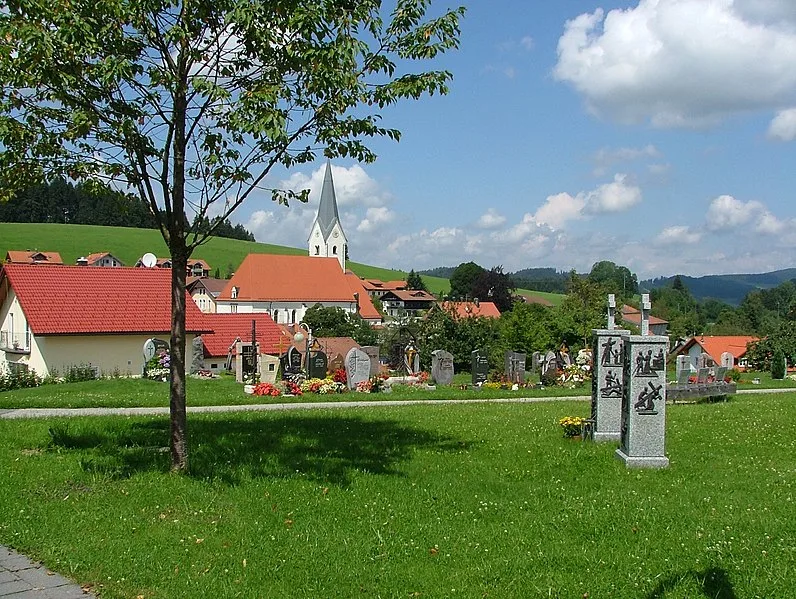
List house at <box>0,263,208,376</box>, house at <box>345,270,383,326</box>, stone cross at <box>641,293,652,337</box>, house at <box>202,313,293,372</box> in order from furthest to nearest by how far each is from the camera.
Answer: house at <box>345,270,383,326</box> → house at <box>202,313,293,372</box> → house at <box>0,263,208,376</box> → stone cross at <box>641,293,652,337</box>

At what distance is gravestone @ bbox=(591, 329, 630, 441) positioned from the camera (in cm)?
1101

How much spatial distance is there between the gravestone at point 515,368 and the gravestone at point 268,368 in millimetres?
7634

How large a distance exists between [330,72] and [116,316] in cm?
2851

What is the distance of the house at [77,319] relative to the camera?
105ft

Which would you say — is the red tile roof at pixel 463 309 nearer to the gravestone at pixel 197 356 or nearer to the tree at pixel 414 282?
the gravestone at pixel 197 356

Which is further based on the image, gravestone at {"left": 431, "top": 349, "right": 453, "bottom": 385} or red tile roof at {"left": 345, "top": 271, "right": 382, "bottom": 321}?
red tile roof at {"left": 345, "top": 271, "right": 382, "bottom": 321}

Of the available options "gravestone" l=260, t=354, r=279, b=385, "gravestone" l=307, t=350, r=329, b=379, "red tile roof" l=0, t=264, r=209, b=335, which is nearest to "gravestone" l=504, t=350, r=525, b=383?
"gravestone" l=307, t=350, r=329, b=379

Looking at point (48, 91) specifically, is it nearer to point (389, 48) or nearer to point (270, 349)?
point (389, 48)

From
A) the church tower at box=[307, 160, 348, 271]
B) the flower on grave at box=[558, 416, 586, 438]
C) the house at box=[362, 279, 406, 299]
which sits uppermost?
the church tower at box=[307, 160, 348, 271]

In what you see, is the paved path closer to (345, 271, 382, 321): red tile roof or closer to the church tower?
(345, 271, 382, 321): red tile roof

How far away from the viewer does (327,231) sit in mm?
106312

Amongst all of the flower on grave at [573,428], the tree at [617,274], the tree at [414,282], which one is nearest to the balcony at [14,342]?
the flower on grave at [573,428]

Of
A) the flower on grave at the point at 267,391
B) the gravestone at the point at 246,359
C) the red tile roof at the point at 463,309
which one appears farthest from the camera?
the red tile roof at the point at 463,309

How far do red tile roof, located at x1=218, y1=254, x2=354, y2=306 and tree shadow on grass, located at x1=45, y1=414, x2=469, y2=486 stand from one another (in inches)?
2820
